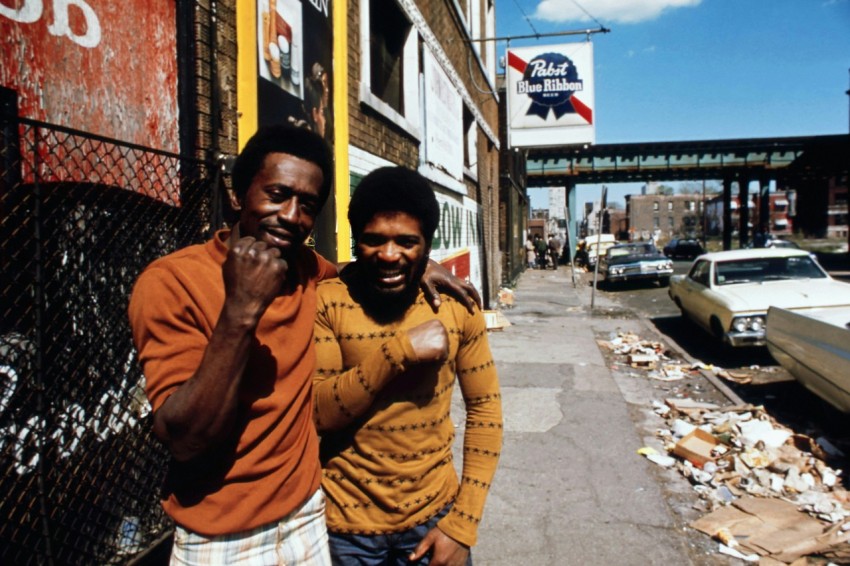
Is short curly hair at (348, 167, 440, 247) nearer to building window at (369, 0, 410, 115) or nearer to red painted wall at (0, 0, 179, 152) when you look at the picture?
red painted wall at (0, 0, 179, 152)

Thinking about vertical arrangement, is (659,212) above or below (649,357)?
above

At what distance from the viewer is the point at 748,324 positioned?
8.55 metres

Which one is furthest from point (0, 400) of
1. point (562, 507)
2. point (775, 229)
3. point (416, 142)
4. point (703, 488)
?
point (775, 229)

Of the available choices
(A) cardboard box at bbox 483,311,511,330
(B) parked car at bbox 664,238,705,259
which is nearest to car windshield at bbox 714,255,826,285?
(A) cardboard box at bbox 483,311,511,330

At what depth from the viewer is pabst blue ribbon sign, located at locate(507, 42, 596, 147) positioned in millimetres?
12688

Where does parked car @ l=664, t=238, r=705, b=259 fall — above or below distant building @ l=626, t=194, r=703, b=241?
below

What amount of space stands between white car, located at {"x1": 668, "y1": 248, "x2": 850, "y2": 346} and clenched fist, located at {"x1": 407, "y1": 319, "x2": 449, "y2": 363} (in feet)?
26.1

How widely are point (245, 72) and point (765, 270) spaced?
9163 mm

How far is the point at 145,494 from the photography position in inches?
109

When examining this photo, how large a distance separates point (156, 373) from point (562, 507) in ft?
12.0

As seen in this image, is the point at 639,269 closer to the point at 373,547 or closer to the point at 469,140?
the point at 469,140

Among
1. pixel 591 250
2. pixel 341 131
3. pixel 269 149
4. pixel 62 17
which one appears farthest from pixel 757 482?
pixel 591 250

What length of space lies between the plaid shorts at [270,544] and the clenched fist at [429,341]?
486 mm

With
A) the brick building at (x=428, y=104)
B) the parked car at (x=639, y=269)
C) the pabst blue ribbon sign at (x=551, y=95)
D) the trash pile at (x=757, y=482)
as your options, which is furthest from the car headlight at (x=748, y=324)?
the parked car at (x=639, y=269)
